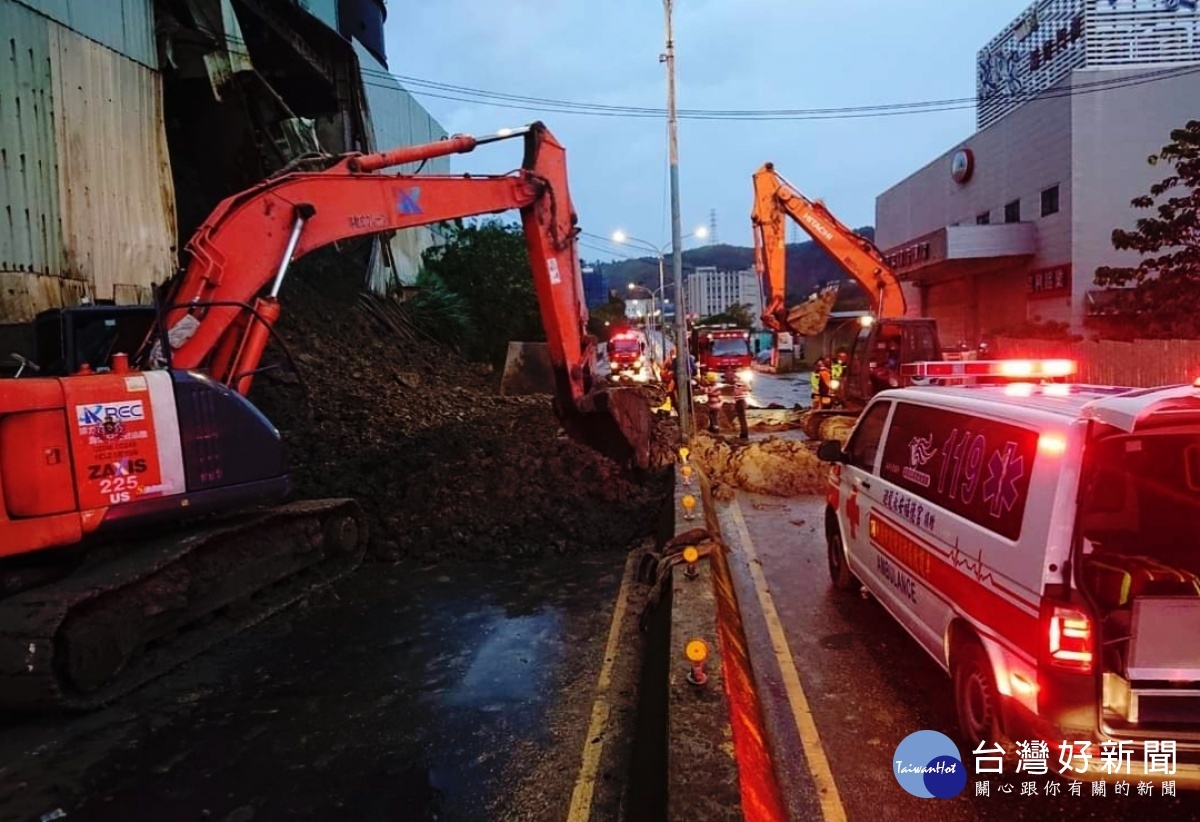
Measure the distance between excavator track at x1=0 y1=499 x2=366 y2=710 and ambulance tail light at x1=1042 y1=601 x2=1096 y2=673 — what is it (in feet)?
18.6

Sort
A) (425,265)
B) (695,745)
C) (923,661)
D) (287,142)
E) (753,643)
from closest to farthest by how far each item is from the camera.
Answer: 1. (695,745)
2. (923,661)
3. (753,643)
4. (287,142)
5. (425,265)

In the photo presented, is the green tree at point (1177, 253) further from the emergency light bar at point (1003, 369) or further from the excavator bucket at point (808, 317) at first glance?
the emergency light bar at point (1003, 369)

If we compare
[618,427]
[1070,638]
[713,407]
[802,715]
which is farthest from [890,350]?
[1070,638]

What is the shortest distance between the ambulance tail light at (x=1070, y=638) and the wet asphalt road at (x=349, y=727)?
7.83ft

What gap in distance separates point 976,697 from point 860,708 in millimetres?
911

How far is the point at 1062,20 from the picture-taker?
40.8 m

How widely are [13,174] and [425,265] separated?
55.5 feet

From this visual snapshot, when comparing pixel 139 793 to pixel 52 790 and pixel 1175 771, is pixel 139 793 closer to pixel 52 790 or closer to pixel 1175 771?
pixel 52 790

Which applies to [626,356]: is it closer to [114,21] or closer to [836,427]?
[836,427]

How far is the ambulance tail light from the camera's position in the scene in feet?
11.2

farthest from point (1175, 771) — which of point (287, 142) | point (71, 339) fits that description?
point (287, 142)

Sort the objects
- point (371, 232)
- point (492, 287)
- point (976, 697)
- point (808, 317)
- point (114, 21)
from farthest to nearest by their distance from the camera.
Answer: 1. point (492, 287)
2. point (808, 317)
3. point (114, 21)
4. point (371, 232)
5. point (976, 697)

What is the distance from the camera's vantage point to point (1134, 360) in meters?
19.0

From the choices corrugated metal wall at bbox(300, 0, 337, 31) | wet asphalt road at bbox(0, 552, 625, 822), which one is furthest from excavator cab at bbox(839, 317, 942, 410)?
corrugated metal wall at bbox(300, 0, 337, 31)
